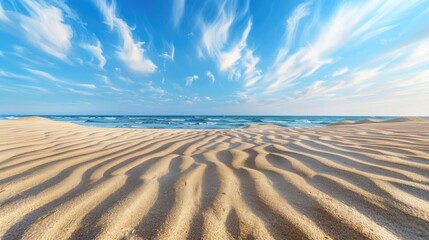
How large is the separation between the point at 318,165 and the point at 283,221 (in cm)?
121

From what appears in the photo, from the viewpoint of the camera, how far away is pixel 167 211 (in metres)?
1.24

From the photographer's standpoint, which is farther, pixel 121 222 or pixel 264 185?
pixel 264 185

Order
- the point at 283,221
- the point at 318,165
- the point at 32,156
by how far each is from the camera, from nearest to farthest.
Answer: the point at 283,221, the point at 318,165, the point at 32,156

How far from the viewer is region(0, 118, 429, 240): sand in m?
1.05

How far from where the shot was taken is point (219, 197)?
1.43m

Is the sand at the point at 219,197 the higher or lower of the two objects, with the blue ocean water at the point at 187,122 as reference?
higher

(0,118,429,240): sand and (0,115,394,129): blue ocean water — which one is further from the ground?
(0,118,429,240): sand

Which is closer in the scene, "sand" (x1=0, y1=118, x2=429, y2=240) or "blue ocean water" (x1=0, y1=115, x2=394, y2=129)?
"sand" (x1=0, y1=118, x2=429, y2=240)

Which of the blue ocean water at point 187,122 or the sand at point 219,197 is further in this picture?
the blue ocean water at point 187,122

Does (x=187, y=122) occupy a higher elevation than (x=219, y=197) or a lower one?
lower

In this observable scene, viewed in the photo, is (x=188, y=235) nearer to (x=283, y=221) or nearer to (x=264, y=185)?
(x=283, y=221)

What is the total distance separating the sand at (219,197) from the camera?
→ 3.46 ft

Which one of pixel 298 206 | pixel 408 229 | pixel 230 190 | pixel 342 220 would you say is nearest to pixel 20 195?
pixel 230 190

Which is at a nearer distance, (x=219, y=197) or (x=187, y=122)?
(x=219, y=197)
